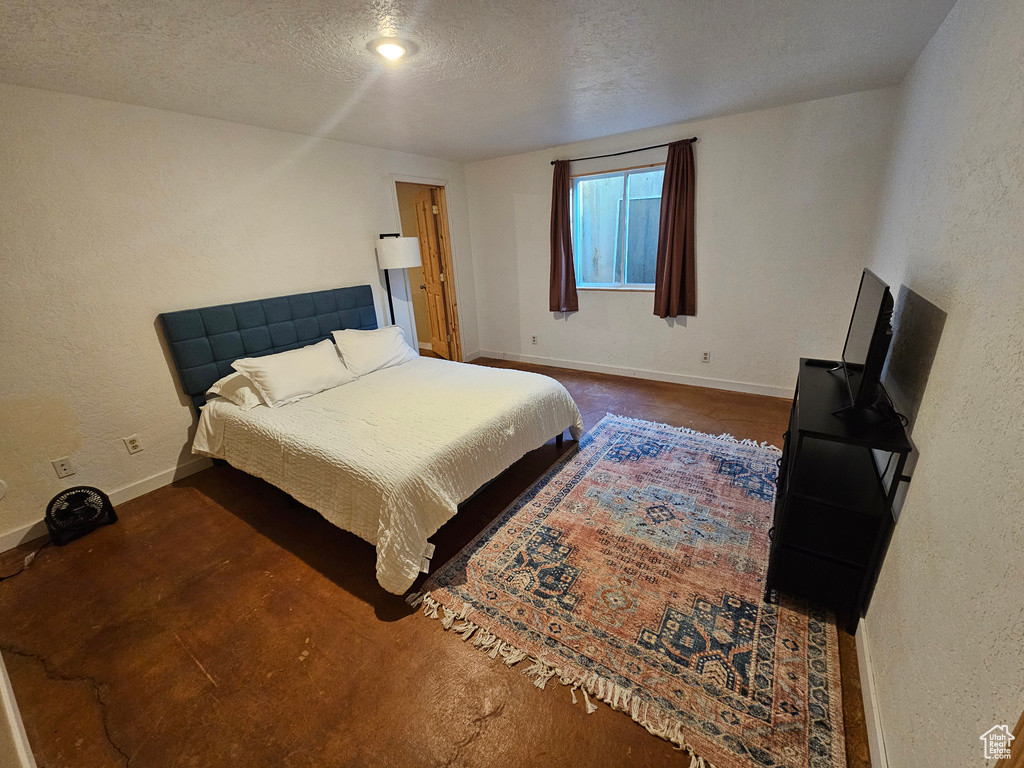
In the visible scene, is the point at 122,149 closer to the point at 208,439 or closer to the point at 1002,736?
the point at 208,439

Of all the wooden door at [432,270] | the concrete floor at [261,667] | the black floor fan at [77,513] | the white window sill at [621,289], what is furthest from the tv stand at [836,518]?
the wooden door at [432,270]

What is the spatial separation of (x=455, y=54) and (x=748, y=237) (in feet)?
9.25

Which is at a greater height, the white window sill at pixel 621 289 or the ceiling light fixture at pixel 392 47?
the ceiling light fixture at pixel 392 47

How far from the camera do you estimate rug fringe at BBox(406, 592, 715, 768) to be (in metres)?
1.27

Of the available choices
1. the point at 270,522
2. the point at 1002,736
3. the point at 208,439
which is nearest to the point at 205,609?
the point at 270,522

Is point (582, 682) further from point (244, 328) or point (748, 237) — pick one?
point (748, 237)

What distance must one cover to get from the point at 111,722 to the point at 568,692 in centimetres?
158

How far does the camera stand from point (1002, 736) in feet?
2.27

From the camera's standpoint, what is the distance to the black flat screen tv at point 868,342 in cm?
146

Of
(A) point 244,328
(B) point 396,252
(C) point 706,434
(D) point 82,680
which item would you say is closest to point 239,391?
(A) point 244,328

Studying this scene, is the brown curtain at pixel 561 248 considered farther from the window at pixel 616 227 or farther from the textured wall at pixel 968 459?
the textured wall at pixel 968 459

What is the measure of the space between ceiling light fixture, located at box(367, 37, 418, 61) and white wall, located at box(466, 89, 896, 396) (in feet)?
8.25

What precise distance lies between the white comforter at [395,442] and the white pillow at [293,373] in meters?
0.10

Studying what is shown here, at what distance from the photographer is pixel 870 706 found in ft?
4.15
